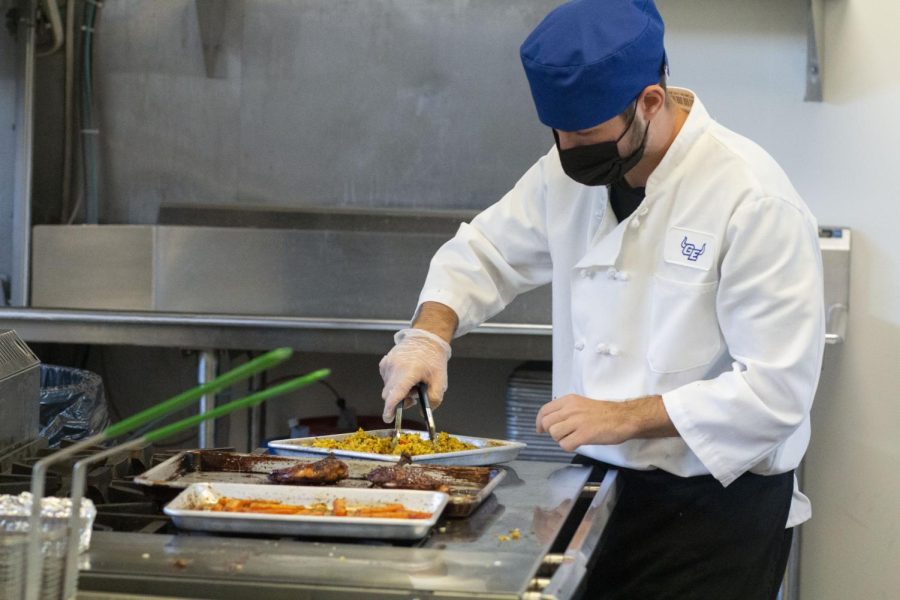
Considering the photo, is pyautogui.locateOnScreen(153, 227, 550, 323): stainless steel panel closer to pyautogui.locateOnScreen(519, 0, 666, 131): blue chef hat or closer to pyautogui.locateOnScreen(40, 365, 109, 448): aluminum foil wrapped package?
pyautogui.locateOnScreen(40, 365, 109, 448): aluminum foil wrapped package

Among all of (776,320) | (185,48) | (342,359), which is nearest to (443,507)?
(776,320)

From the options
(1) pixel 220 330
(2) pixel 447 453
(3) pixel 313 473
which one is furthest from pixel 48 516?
(1) pixel 220 330

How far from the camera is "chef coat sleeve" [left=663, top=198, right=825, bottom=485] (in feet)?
5.96

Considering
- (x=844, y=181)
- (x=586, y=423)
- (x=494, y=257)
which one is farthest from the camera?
(x=844, y=181)

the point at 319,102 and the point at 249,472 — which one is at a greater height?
the point at 319,102

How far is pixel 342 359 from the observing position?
4.11 metres

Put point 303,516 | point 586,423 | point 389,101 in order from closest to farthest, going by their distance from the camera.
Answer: point 303,516, point 586,423, point 389,101

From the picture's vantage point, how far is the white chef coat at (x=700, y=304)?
1.83m

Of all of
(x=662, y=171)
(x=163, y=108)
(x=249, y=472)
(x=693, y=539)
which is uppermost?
(x=163, y=108)

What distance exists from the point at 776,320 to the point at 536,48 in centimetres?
61

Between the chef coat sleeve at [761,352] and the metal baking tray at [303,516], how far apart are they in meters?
0.51

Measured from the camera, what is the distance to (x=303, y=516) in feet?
4.81

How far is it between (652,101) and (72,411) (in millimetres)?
1586

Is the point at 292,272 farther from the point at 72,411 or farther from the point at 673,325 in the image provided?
the point at 673,325
